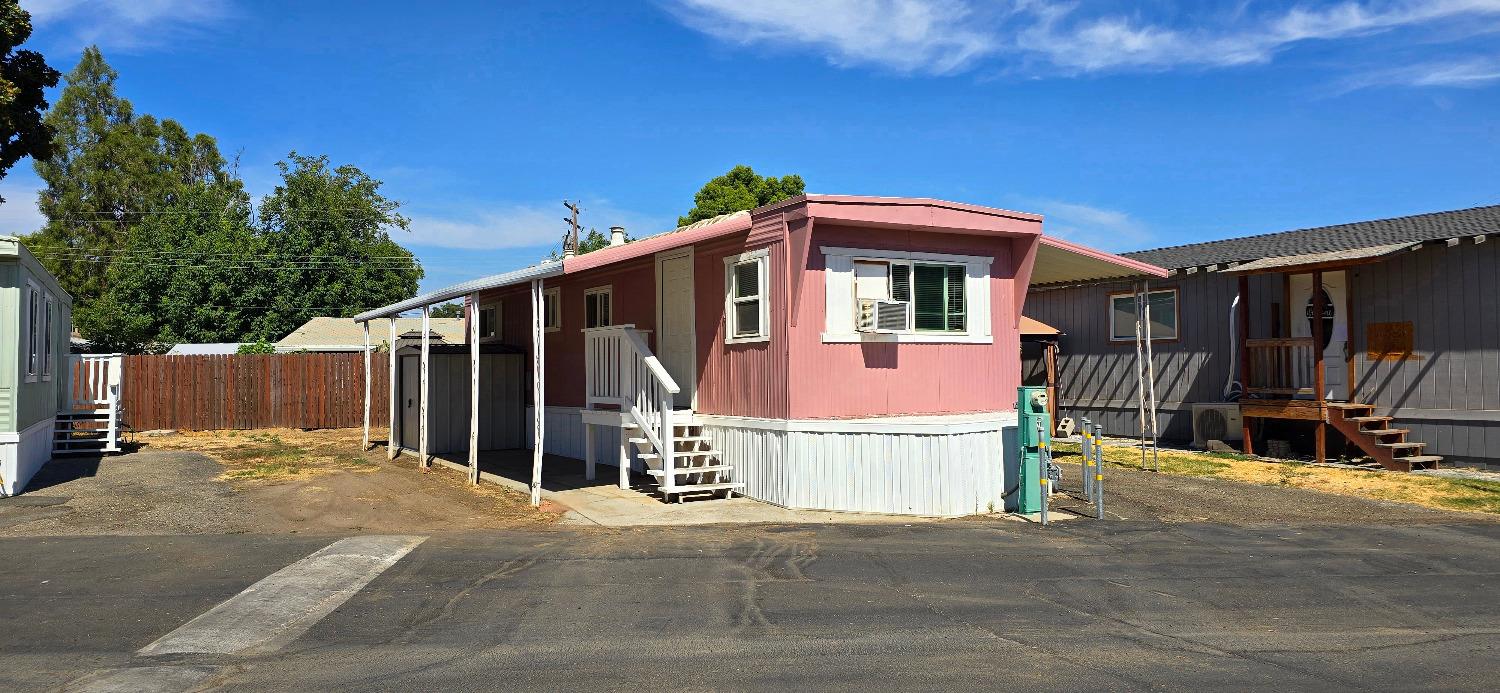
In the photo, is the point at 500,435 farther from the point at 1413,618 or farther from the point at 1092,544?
the point at 1413,618

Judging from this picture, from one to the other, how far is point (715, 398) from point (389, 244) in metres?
37.9

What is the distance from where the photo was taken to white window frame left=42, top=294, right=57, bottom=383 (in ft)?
47.5

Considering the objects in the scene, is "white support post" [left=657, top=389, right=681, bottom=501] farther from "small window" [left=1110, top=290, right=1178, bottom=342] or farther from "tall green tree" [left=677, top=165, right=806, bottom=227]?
"tall green tree" [left=677, top=165, right=806, bottom=227]

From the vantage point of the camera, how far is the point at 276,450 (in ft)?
59.4

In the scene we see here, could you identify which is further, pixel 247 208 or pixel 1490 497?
pixel 247 208

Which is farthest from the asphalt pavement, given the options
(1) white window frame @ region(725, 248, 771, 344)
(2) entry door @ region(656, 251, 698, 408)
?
(2) entry door @ region(656, 251, 698, 408)

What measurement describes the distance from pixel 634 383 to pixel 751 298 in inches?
84.5

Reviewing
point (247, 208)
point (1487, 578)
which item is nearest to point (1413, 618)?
point (1487, 578)

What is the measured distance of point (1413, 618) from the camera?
6.36 meters

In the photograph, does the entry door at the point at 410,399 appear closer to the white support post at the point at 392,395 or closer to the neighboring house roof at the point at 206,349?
the white support post at the point at 392,395

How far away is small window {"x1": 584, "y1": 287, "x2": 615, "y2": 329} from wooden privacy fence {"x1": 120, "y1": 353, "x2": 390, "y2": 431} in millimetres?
9683

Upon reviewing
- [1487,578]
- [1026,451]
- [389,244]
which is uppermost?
[389,244]


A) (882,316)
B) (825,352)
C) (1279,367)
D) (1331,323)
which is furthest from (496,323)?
(1331,323)

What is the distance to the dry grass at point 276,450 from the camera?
14.6 m
